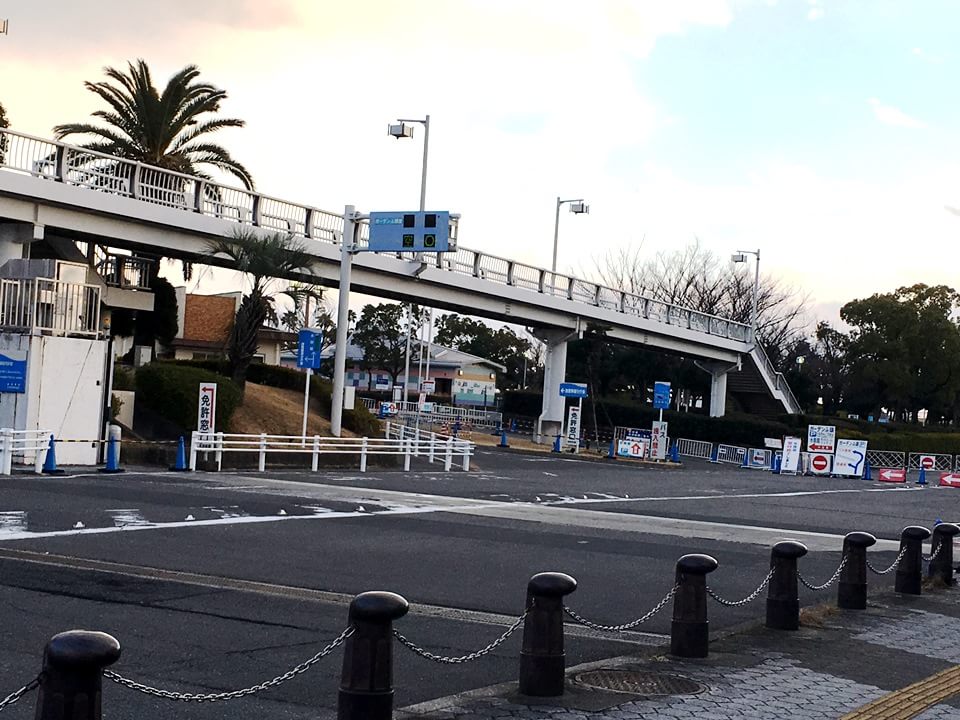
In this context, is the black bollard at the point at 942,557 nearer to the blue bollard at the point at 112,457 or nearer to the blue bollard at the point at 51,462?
the blue bollard at the point at 51,462

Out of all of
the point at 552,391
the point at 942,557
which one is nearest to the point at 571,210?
the point at 552,391

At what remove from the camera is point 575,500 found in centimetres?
2689

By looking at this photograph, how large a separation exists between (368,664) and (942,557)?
36.9ft

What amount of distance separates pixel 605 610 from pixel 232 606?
11.9ft

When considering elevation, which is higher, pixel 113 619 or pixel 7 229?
pixel 7 229

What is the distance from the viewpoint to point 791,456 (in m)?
53.4

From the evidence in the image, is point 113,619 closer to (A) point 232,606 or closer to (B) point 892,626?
(A) point 232,606

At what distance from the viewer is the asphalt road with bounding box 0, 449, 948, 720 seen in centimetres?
844

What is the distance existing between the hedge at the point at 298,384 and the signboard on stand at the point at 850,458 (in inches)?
788

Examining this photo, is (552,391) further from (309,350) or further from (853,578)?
(853,578)

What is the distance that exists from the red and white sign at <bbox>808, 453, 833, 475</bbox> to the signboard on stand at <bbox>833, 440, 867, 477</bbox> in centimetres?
34

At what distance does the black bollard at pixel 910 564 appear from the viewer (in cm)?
1419

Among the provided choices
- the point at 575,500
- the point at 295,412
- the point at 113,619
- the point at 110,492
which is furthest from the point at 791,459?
the point at 113,619

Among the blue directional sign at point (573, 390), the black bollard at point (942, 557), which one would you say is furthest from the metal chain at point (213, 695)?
the blue directional sign at point (573, 390)
